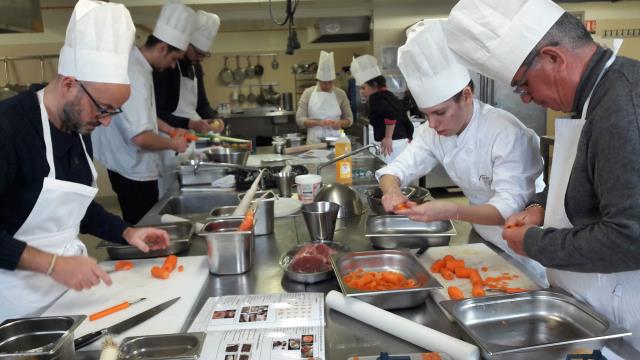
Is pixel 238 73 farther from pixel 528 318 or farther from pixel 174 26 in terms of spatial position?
pixel 528 318

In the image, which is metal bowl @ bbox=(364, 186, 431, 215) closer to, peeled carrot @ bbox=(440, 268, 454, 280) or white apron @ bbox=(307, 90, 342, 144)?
peeled carrot @ bbox=(440, 268, 454, 280)

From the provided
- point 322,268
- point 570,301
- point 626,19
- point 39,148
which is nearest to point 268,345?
point 322,268

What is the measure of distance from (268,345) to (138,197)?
2226 mm

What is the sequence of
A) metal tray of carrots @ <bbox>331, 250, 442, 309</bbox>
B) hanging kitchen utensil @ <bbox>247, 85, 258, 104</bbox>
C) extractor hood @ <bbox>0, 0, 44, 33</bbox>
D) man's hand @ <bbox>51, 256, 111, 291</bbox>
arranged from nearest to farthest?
metal tray of carrots @ <bbox>331, 250, 442, 309</bbox>
man's hand @ <bbox>51, 256, 111, 291</bbox>
extractor hood @ <bbox>0, 0, 44, 33</bbox>
hanging kitchen utensil @ <bbox>247, 85, 258, 104</bbox>

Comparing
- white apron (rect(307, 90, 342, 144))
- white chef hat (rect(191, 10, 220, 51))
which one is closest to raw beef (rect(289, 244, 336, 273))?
white chef hat (rect(191, 10, 220, 51))

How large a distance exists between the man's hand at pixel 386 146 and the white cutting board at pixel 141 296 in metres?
2.86

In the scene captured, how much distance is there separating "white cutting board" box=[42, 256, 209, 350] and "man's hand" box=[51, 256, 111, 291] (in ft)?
0.26

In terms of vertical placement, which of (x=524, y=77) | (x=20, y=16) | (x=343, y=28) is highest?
(x=343, y=28)

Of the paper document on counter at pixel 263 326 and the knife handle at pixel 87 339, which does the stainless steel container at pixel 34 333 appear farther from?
the paper document on counter at pixel 263 326

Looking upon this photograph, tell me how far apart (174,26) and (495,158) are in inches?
86.0

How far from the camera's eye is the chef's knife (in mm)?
1079

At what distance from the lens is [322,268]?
4.81 ft

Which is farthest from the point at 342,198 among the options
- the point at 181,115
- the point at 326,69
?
the point at 326,69

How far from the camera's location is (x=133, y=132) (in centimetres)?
271
